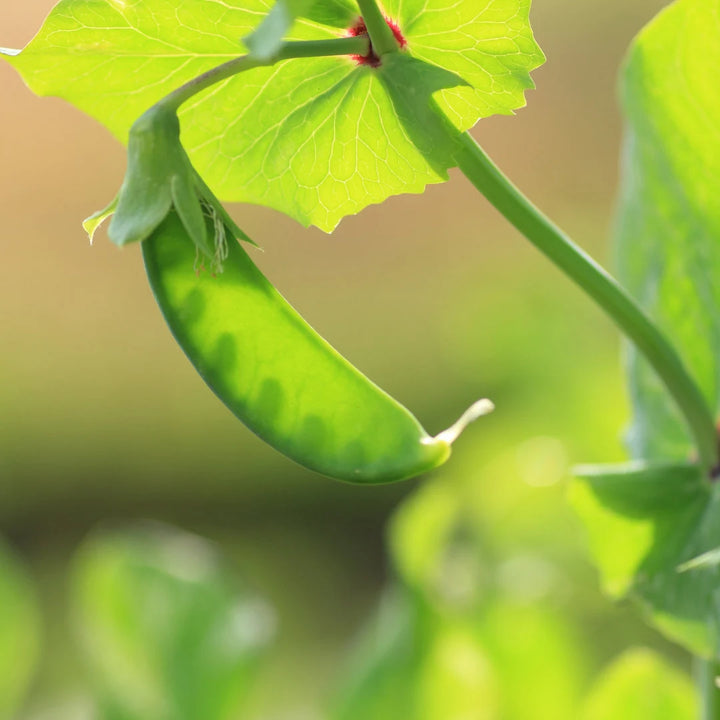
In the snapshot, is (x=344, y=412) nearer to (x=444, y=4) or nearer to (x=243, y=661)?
(x=444, y=4)

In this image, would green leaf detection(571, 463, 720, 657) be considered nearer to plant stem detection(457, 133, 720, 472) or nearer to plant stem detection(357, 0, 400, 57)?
plant stem detection(457, 133, 720, 472)

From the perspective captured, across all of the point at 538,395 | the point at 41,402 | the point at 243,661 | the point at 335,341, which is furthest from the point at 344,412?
the point at 41,402

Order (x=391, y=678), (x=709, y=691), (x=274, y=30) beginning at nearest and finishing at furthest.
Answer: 1. (x=274, y=30)
2. (x=709, y=691)
3. (x=391, y=678)

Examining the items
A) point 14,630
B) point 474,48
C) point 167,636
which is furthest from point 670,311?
point 14,630

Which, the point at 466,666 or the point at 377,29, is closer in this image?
the point at 377,29

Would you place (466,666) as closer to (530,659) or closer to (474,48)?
(530,659)
